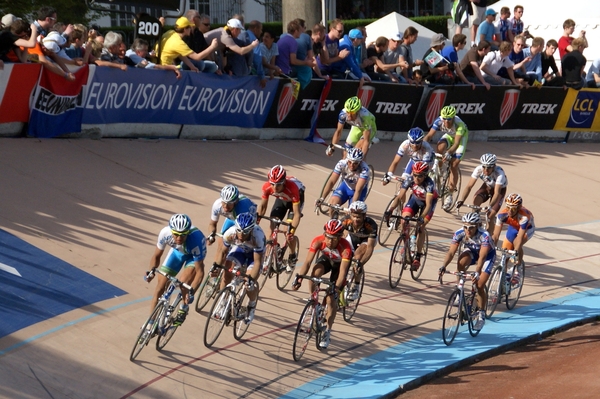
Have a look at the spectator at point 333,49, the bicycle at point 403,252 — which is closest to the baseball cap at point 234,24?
the spectator at point 333,49

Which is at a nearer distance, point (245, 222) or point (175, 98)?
point (245, 222)

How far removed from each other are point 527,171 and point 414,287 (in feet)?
24.7

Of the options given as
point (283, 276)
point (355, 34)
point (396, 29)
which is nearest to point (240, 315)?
point (283, 276)

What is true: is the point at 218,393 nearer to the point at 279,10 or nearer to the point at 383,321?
the point at 383,321

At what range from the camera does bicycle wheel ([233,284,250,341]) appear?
9898mm

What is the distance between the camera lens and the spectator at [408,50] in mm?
18641

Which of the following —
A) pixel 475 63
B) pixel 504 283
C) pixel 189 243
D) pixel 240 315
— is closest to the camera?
pixel 189 243

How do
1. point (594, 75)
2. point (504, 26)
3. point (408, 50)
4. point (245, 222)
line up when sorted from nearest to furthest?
point (245, 222), point (408, 50), point (504, 26), point (594, 75)

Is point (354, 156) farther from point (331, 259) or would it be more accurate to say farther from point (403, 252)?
point (331, 259)

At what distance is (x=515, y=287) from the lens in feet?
41.3

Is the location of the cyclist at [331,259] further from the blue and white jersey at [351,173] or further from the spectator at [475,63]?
the spectator at [475,63]

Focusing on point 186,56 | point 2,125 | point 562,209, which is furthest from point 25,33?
point 562,209

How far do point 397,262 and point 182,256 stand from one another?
12.5ft

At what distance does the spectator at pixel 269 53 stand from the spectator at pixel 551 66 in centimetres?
751
